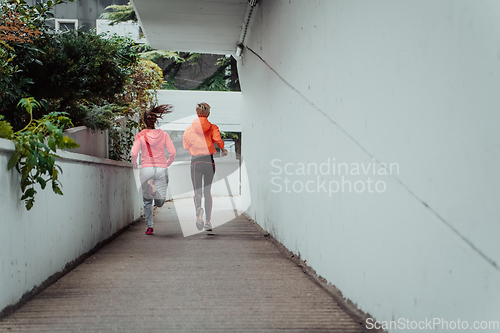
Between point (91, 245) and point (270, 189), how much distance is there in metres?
2.42

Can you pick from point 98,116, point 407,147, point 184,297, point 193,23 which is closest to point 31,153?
point 184,297

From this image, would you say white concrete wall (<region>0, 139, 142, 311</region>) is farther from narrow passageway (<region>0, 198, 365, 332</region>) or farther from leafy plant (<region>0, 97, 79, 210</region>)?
narrow passageway (<region>0, 198, 365, 332</region>)

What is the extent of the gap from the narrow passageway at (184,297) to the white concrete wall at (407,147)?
302 mm

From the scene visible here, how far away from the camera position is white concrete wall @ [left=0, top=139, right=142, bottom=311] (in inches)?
110

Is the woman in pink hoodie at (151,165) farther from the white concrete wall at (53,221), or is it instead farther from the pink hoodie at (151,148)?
the white concrete wall at (53,221)

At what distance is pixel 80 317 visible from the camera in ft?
9.18

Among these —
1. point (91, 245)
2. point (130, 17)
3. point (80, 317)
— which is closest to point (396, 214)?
point (80, 317)

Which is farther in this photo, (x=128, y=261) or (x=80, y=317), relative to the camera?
(x=128, y=261)

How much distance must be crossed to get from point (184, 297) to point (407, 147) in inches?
77.2

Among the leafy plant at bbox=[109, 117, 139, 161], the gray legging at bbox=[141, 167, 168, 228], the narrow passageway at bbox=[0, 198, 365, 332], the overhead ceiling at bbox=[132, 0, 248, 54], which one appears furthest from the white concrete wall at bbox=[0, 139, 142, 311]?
the overhead ceiling at bbox=[132, 0, 248, 54]

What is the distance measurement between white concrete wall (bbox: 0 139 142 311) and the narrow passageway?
170mm

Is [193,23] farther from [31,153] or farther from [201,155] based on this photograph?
[31,153]

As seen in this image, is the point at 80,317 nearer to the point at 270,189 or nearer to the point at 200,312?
the point at 200,312

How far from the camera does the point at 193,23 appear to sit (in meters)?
8.09
